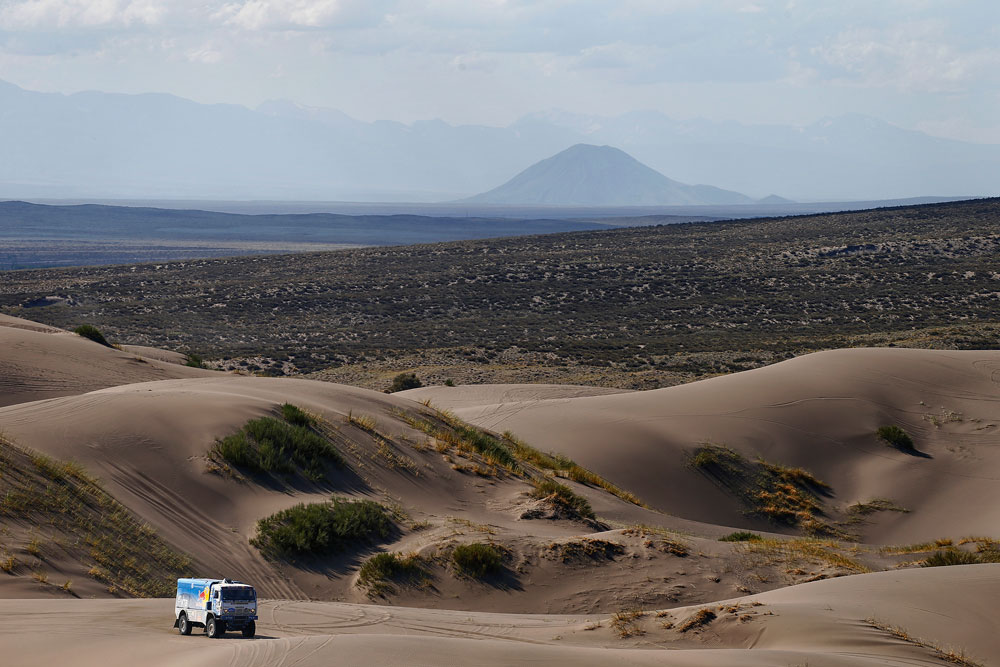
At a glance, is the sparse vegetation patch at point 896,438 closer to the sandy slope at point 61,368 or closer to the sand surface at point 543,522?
the sand surface at point 543,522

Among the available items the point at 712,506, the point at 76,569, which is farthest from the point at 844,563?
the point at 76,569

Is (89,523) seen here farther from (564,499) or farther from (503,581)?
(564,499)

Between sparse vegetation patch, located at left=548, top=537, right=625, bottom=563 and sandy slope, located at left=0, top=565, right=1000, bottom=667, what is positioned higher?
sandy slope, located at left=0, top=565, right=1000, bottom=667

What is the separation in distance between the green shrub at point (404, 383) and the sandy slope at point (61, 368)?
9.20m

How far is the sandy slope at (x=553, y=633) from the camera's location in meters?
8.37

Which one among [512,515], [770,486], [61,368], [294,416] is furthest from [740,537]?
[61,368]

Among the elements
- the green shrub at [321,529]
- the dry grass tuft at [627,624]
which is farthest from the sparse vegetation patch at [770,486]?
the dry grass tuft at [627,624]

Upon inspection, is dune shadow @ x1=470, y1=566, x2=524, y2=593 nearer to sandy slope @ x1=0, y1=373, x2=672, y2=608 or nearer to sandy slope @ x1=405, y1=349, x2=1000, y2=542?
sandy slope @ x1=0, y1=373, x2=672, y2=608

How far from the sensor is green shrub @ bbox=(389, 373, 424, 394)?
34.3 m

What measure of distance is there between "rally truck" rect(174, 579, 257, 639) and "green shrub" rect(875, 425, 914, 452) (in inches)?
690

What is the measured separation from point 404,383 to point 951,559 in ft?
75.2

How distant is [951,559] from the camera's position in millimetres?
14047

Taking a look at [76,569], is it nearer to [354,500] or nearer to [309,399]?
[354,500]

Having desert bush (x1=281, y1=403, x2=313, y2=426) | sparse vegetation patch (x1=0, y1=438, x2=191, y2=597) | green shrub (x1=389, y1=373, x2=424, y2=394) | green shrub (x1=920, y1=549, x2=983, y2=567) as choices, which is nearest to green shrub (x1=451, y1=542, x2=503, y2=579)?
sparse vegetation patch (x1=0, y1=438, x2=191, y2=597)
